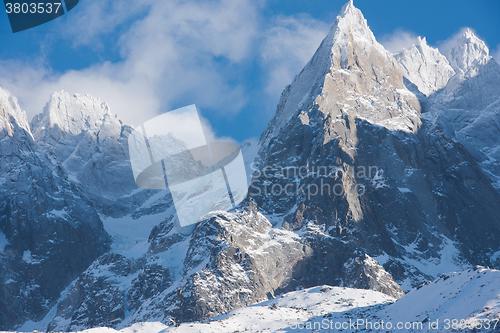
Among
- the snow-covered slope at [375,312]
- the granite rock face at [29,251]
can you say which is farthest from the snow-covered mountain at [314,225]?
the snow-covered slope at [375,312]

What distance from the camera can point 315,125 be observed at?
6476 inches

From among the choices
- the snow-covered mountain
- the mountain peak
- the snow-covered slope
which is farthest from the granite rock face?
the snow-covered slope

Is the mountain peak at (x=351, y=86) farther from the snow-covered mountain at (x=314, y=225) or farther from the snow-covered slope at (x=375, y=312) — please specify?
the snow-covered slope at (x=375, y=312)

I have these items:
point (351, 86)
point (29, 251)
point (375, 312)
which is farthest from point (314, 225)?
point (29, 251)

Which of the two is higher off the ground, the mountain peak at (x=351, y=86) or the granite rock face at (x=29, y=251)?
the mountain peak at (x=351, y=86)

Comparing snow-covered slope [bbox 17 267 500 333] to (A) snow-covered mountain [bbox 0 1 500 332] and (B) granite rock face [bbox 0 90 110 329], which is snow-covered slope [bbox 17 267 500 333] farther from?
(B) granite rock face [bbox 0 90 110 329]

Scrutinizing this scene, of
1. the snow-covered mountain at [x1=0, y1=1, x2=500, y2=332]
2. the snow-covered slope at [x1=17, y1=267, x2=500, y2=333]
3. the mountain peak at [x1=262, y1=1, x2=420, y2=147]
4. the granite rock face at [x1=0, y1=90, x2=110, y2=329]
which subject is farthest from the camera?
the granite rock face at [x1=0, y1=90, x2=110, y2=329]

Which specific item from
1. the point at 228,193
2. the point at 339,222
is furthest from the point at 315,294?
the point at 228,193

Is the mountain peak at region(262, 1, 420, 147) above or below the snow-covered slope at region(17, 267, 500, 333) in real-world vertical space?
above

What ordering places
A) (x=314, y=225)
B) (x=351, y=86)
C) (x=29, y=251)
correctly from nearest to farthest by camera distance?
(x=314, y=225)
(x=351, y=86)
(x=29, y=251)

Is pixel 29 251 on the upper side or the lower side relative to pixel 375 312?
upper

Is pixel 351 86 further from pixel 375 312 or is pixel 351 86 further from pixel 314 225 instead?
pixel 375 312

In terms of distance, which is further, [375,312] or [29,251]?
[29,251]

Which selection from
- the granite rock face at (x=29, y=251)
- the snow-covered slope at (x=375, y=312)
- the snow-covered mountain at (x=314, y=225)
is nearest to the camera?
the snow-covered slope at (x=375, y=312)
